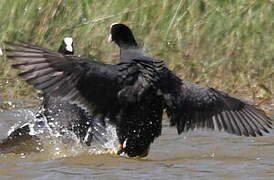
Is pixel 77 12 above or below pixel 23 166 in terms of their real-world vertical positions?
above

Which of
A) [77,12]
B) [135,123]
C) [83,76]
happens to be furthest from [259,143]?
[77,12]

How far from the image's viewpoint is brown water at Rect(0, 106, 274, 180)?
6.94 m

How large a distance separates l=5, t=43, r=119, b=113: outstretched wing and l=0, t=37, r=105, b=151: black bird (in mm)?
623

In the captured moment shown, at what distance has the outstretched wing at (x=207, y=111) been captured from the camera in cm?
742

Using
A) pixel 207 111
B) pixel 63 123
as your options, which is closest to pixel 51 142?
pixel 63 123

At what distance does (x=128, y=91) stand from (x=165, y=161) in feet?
2.10

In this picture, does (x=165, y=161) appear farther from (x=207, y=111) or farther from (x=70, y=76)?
(x=70, y=76)

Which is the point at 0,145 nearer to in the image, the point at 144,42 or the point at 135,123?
the point at 135,123

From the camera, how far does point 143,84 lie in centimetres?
719

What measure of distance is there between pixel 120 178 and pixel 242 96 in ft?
9.30

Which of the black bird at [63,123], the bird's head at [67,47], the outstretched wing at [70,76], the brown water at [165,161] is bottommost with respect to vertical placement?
the brown water at [165,161]

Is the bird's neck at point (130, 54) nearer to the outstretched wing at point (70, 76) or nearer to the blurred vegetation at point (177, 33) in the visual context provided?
the outstretched wing at point (70, 76)

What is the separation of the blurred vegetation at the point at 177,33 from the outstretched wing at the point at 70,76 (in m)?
2.47

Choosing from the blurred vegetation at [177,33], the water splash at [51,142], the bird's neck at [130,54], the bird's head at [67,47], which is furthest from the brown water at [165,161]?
the blurred vegetation at [177,33]
